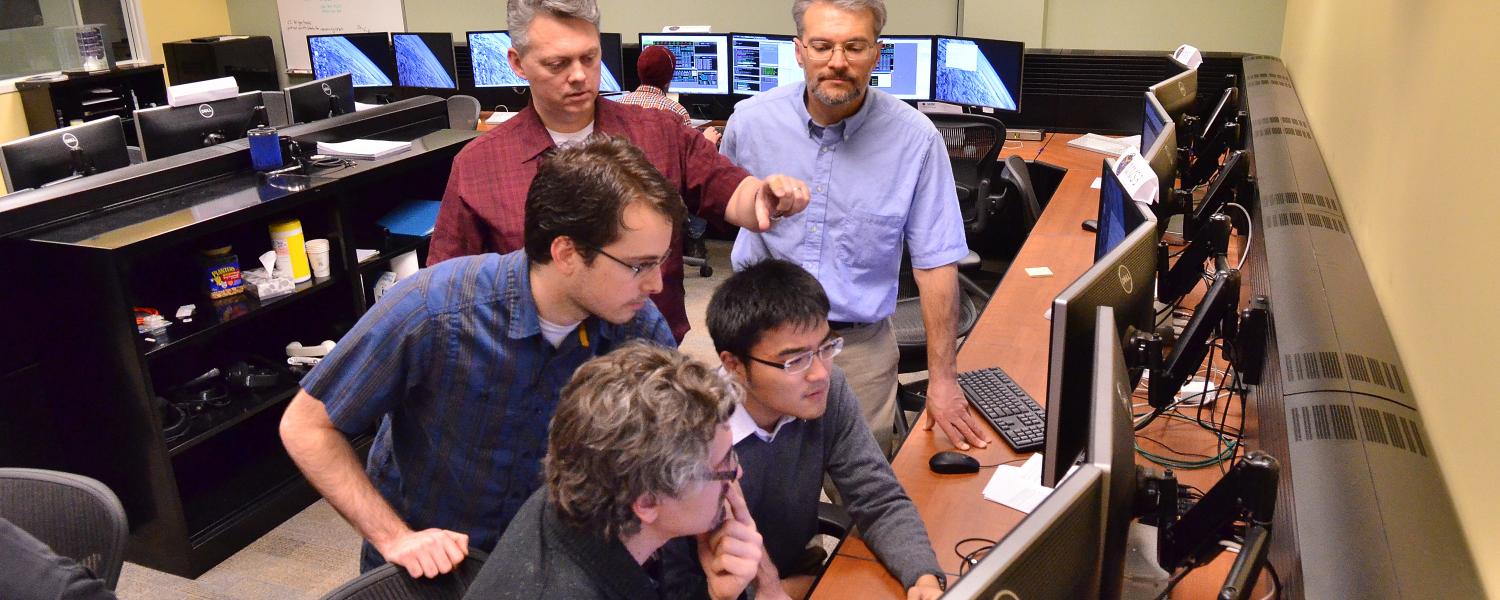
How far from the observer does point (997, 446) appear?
2148 millimetres

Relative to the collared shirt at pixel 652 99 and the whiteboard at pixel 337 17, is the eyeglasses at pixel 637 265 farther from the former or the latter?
the whiteboard at pixel 337 17

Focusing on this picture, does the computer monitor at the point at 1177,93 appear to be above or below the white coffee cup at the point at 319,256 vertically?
above

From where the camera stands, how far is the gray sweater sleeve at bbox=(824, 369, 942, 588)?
170 cm

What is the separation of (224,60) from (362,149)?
4929 millimetres

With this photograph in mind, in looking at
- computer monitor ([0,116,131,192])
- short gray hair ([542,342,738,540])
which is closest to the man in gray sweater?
short gray hair ([542,342,738,540])

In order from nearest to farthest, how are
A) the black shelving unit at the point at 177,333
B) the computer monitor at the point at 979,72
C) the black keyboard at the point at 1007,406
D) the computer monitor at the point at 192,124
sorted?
the black keyboard at the point at 1007,406 < the black shelving unit at the point at 177,333 < the computer monitor at the point at 192,124 < the computer monitor at the point at 979,72

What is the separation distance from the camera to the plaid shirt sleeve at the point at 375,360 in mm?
1554

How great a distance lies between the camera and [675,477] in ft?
4.16

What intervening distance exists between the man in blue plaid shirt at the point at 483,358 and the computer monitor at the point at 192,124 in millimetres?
2569

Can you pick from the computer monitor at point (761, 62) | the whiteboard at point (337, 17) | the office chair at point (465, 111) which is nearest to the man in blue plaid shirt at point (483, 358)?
the computer monitor at point (761, 62)

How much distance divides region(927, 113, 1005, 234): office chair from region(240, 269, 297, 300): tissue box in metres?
2.54

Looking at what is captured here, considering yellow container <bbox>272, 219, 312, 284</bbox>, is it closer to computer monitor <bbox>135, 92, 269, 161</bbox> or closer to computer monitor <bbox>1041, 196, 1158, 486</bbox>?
computer monitor <bbox>135, 92, 269, 161</bbox>

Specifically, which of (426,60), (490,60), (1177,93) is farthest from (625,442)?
(426,60)

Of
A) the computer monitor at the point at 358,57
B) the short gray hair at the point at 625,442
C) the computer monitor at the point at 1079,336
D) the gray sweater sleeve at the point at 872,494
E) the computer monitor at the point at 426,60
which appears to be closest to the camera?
the short gray hair at the point at 625,442
